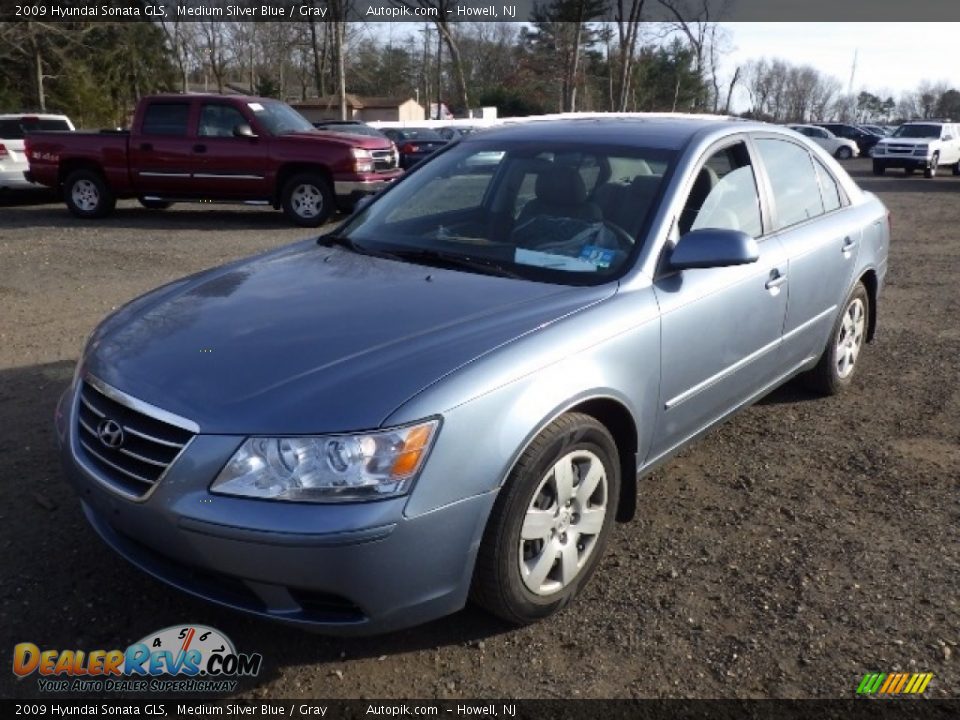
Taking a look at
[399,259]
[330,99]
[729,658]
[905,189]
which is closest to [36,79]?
[330,99]

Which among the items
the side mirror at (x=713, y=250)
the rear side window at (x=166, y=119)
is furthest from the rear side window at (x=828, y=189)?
the rear side window at (x=166, y=119)

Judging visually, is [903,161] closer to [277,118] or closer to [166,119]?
[277,118]

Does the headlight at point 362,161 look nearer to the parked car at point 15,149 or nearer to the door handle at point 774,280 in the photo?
the parked car at point 15,149

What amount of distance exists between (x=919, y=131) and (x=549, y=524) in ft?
106

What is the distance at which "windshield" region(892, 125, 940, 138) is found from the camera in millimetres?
29703

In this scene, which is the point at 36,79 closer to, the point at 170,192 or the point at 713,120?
the point at 170,192

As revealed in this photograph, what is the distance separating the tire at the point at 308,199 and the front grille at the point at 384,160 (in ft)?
2.71

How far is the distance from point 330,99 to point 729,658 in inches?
2011

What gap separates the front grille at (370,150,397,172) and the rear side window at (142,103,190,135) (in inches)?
111

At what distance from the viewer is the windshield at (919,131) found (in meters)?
29.7

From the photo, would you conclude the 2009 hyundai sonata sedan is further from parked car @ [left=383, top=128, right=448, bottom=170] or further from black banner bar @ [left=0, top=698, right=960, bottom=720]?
parked car @ [left=383, top=128, right=448, bottom=170]

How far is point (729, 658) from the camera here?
2.84 m

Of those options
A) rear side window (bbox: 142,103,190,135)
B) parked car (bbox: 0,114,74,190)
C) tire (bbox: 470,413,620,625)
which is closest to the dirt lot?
tire (bbox: 470,413,620,625)

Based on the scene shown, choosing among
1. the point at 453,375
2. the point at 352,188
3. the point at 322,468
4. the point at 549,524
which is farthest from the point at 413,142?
the point at 322,468
